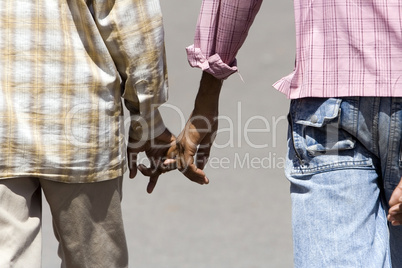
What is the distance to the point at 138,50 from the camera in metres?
2.78

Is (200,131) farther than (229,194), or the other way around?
(229,194)

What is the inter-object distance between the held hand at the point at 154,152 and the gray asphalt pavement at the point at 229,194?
1.19 meters

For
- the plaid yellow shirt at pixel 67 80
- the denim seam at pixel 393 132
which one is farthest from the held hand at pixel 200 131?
the denim seam at pixel 393 132

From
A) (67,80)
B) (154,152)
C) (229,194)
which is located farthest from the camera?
(229,194)

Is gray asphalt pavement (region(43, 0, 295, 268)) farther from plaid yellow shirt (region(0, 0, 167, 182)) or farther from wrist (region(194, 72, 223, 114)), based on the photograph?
plaid yellow shirt (region(0, 0, 167, 182))

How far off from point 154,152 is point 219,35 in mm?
608

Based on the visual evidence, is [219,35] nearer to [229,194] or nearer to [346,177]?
[346,177]

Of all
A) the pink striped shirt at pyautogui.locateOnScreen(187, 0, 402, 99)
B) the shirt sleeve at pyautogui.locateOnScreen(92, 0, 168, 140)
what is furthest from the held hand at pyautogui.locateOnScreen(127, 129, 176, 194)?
the pink striped shirt at pyautogui.locateOnScreen(187, 0, 402, 99)

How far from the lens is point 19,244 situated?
2646 mm

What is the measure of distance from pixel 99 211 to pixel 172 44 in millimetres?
5008

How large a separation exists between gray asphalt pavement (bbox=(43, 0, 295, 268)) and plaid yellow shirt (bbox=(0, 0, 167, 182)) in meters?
1.83

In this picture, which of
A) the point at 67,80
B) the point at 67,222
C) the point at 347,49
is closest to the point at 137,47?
the point at 67,80

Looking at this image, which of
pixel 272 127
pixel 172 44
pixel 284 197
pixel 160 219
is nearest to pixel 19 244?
pixel 160 219

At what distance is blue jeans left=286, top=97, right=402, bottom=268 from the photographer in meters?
2.37
